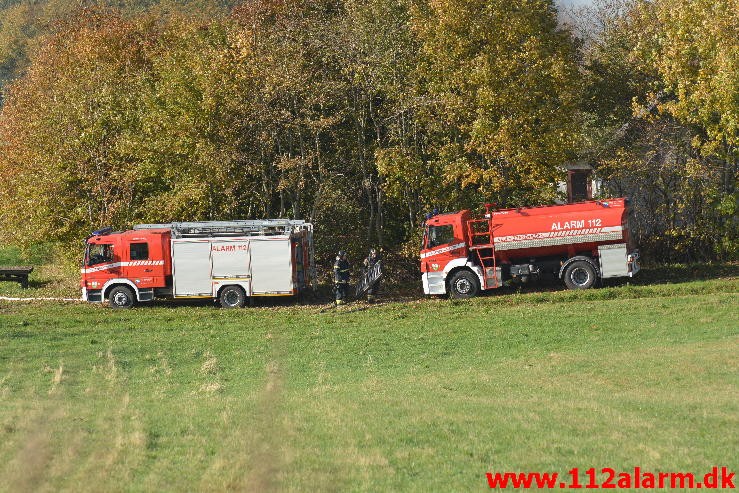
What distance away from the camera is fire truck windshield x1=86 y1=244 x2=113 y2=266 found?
107 feet

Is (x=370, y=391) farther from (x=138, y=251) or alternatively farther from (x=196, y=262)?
→ (x=138, y=251)

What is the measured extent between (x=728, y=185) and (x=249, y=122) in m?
19.5

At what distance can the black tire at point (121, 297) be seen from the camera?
107 ft

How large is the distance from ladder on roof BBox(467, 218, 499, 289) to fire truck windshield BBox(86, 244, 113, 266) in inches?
511

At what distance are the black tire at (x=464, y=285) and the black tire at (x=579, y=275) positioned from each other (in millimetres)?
3242

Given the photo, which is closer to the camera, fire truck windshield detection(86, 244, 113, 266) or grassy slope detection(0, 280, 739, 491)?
grassy slope detection(0, 280, 739, 491)

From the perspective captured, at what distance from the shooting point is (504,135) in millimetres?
33594

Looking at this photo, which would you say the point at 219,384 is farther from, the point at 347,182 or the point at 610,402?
the point at 347,182

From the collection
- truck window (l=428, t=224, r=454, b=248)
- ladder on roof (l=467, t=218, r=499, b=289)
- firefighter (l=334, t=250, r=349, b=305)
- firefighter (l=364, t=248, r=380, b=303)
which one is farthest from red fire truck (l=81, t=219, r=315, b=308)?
ladder on roof (l=467, t=218, r=499, b=289)

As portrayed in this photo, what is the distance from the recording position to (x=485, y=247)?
32.1 meters

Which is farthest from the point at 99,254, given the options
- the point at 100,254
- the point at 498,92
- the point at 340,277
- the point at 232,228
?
the point at 498,92

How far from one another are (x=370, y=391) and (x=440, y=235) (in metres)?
16.1

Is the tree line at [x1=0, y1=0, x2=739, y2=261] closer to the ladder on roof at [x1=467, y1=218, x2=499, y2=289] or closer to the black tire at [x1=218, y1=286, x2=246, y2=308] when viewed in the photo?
the ladder on roof at [x1=467, y1=218, x2=499, y2=289]

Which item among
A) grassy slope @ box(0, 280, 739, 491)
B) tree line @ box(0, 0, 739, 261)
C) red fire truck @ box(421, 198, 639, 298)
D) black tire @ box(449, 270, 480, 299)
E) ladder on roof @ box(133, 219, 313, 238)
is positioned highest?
tree line @ box(0, 0, 739, 261)
